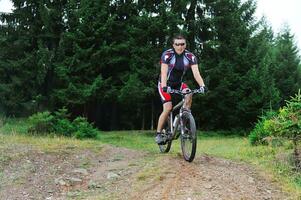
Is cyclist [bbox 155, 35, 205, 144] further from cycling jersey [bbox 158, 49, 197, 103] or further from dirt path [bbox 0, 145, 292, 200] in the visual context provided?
dirt path [bbox 0, 145, 292, 200]

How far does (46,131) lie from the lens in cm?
1379

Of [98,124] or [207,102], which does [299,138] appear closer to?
[207,102]

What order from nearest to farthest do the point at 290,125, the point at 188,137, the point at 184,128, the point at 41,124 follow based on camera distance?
the point at 188,137 → the point at 184,128 → the point at 290,125 → the point at 41,124

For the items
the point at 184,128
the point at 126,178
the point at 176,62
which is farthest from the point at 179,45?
the point at 126,178

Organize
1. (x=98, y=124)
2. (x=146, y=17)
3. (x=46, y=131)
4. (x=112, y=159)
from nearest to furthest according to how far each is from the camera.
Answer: (x=112, y=159)
(x=46, y=131)
(x=146, y=17)
(x=98, y=124)

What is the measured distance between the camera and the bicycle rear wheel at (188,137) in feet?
24.0

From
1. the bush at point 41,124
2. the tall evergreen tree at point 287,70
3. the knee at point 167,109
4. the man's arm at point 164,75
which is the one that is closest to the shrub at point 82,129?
the bush at point 41,124

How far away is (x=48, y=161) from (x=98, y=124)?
19618mm

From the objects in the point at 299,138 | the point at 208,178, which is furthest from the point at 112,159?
the point at 299,138

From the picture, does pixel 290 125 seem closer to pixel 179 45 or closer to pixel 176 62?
pixel 176 62

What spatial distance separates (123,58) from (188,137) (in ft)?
56.2

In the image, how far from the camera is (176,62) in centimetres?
788

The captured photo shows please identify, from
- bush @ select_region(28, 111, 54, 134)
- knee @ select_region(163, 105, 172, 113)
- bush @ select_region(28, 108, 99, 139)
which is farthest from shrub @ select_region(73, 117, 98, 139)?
knee @ select_region(163, 105, 172, 113)

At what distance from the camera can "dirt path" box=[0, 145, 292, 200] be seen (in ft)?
20.0
